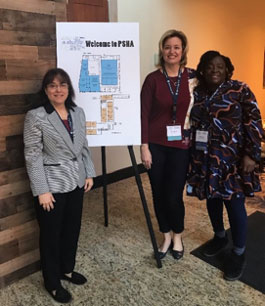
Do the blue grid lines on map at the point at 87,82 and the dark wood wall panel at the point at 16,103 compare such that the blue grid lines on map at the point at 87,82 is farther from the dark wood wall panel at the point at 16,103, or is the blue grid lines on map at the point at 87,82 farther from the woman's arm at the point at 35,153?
the woman's arm at the point at 35,153

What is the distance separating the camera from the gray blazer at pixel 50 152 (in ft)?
5.37

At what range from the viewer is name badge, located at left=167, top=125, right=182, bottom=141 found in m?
2.00

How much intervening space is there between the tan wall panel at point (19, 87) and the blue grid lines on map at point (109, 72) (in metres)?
0.40

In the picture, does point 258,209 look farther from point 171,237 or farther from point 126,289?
point 126,289

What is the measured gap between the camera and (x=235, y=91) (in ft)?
6.13

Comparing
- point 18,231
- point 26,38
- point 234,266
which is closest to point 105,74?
point 26,38

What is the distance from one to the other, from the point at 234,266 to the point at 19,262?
4.53 ft

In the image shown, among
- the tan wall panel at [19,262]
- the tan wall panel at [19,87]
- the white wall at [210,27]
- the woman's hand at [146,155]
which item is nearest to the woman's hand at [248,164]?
the woman's hand at [146,155]

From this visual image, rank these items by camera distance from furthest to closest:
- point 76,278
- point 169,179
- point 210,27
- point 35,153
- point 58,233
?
1. point 210,27
2. point 169,179
3. point 76,278
4. point 58,233
5. point 35,153

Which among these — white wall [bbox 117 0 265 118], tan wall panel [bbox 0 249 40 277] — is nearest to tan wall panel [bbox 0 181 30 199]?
tan wall panel [bbox 0 249 40 277]

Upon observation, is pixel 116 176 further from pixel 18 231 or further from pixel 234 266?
pixel 234 266

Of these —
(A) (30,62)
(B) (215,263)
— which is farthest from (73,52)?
(B) (215,263)

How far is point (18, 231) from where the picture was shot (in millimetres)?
1978

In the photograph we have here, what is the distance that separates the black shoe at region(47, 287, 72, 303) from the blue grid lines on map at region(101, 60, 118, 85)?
1.27m
